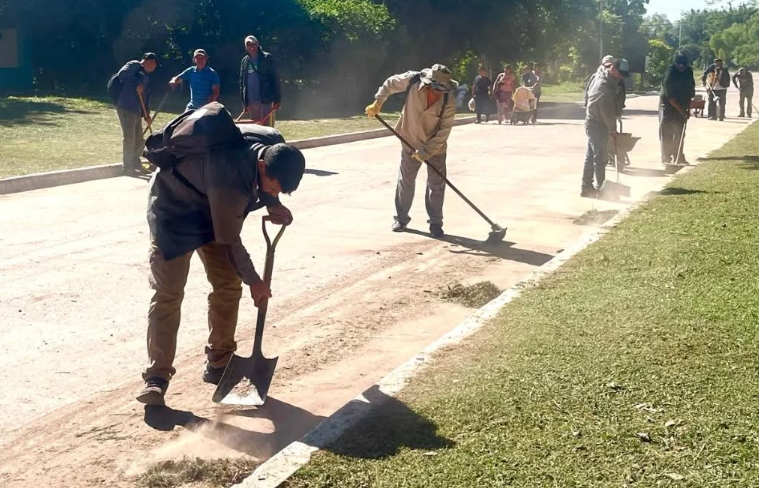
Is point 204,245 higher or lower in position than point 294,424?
higher

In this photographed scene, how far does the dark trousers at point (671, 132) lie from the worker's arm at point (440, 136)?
25.5ft

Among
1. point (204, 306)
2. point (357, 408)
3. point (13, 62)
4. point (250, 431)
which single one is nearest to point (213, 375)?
point (250, 431)

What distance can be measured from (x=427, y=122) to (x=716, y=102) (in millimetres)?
23943

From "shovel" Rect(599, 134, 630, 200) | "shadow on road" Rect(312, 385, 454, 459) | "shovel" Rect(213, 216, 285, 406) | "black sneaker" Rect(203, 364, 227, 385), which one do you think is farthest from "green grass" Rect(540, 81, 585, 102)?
"shadow on road" Rect(312, 385, 454, 459)

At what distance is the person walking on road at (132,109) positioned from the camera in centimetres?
1555

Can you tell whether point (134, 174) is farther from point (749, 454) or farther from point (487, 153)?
point (749, 454)

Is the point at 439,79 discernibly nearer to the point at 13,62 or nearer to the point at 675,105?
the point at 675,105

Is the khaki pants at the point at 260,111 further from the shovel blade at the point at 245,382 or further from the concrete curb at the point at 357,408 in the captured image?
the shovel blade at the point at 245,382

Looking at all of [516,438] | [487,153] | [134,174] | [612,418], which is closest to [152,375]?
[516,438]

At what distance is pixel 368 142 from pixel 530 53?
77.5ft

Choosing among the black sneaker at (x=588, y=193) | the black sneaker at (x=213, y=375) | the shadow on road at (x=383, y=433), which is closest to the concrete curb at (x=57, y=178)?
the black sneaker at (x=588, y=193)

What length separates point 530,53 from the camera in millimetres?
44375

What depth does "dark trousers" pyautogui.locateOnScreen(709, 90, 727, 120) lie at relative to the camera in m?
31.6

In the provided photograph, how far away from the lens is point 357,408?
5047mm
